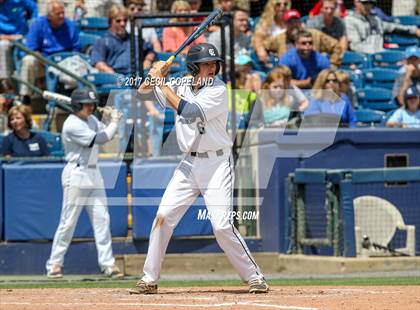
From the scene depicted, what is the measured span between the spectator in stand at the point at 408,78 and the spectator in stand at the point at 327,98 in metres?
Answer: 1.29

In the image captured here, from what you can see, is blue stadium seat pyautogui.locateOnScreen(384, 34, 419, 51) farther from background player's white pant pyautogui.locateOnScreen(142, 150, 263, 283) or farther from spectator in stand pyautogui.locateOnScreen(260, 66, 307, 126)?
background player's white pant pyautogui.locateOnScreen(142, 150, 263, 283)

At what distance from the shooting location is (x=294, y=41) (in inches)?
593

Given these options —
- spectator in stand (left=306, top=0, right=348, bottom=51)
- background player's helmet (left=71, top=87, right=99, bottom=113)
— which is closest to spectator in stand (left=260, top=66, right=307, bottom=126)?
spectator in stand (left=306, top=0, right=348, bottom=51)

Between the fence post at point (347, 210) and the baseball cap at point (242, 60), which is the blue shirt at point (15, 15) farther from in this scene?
the fence post at point (347, 210)

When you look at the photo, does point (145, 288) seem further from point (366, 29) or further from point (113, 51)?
point (366, 29)

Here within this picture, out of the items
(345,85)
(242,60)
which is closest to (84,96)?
(242,60)

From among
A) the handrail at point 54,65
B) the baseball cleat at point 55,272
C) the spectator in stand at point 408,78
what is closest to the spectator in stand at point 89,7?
the handrail at point 54,65

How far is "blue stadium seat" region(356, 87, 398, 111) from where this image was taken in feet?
48.9

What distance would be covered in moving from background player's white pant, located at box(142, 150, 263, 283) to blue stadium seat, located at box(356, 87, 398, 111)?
6.38m

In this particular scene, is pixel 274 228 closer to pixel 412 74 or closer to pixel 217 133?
pixel 412 74

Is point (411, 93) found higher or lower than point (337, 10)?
lower

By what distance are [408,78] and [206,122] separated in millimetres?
6735

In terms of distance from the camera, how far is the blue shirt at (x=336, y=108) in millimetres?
13609

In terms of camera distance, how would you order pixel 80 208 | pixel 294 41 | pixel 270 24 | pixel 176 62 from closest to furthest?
pixel 80 208, pixel 176 62, pixel 294 41, pixel 270 24
